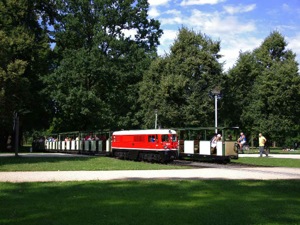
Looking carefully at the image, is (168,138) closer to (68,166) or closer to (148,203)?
(68,166)

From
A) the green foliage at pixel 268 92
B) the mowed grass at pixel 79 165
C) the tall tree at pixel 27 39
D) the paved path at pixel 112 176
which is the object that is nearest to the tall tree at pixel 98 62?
the tall tree at pixel 27 39

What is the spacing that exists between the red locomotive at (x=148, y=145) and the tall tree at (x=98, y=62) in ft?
36.6

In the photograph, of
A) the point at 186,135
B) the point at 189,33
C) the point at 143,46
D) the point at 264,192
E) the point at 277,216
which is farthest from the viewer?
the point at 143,46

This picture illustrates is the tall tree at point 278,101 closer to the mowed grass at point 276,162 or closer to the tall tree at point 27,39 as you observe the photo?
the mowed grass at point 276,162

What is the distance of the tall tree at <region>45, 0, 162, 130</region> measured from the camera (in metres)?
43.4

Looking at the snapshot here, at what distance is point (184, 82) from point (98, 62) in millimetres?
11135

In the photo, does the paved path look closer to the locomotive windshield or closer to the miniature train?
the miniature train

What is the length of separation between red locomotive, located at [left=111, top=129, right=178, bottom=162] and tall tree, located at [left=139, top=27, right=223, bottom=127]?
6.91 m

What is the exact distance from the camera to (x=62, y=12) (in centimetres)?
4753

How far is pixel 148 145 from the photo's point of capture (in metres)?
28.6

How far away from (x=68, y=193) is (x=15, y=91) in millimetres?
19615

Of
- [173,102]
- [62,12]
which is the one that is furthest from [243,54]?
[62,12]

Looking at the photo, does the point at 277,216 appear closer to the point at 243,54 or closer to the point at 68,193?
the point at 68,193

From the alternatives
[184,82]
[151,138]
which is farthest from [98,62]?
[151,138]
